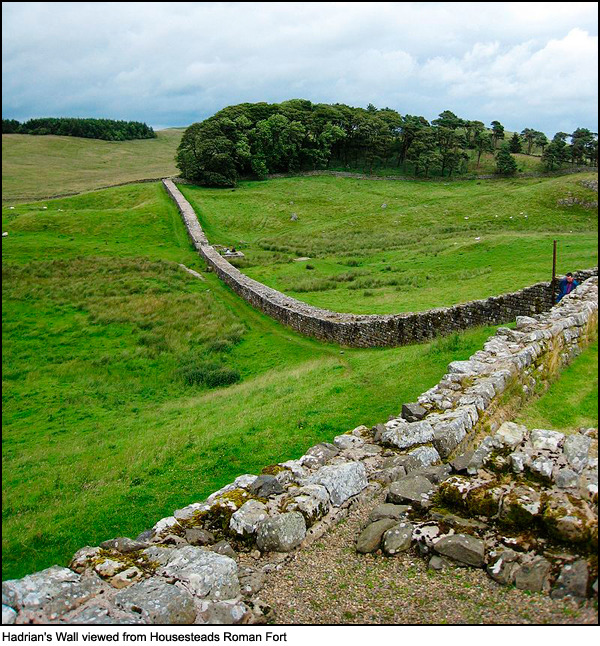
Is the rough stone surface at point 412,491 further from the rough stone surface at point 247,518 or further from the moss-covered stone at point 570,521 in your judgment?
the rough stone surface at point 247,518

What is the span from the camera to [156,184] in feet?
226

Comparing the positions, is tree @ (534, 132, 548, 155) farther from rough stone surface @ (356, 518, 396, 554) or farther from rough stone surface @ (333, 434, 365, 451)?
rough stone surface @ (356, 518, 396, 554)

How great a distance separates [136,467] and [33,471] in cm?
295

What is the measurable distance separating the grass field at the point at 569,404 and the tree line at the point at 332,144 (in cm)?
6570

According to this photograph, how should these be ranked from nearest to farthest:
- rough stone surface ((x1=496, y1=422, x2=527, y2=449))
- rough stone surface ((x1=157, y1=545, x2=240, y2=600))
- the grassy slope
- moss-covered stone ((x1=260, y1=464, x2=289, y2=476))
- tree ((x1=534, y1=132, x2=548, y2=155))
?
rough stone surface ((x1=157, y1=545, x2=240, y2=600)), rough stone surface ((x1=496, y1=422, x2=527, y2=449)), moss-covered stone ((x1=260, y1=464, x2=289, y2=476)), the grassy slope, tree ((x1=534, y1=132, x2=548, y2=155))

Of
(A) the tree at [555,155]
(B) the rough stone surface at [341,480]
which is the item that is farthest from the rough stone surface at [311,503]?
(A) the tree at [555,155]

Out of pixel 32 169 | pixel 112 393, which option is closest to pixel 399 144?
pixel 32 169

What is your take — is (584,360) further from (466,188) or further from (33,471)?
(466,188)

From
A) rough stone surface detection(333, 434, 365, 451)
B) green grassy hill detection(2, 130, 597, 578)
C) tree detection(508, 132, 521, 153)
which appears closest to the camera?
rough stone surface detection(333, 434, 365, 451)

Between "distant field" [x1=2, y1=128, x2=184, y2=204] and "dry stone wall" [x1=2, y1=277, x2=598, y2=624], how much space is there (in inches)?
2517

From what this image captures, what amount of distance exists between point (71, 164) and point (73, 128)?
1506 inches

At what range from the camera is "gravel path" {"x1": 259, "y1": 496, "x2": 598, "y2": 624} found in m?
4.80

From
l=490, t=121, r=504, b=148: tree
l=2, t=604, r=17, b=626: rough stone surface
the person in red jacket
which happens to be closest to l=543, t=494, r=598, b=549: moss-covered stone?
l=2, t=604, r=17, b=626: rough stone surface

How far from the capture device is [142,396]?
57.8ft
